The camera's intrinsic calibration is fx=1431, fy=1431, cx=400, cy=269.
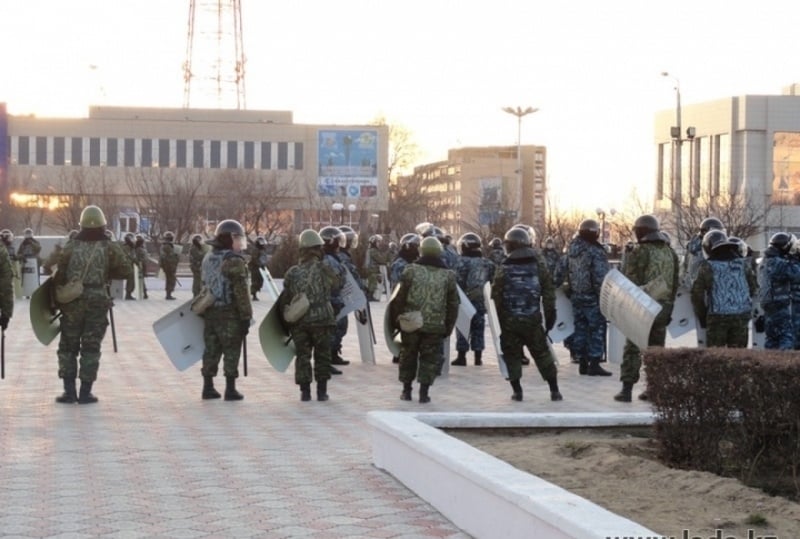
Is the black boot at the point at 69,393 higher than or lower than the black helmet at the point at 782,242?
lower

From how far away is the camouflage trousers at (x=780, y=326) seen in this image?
603 inches

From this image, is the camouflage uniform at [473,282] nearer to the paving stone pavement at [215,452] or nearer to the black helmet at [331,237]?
the paving stone pavement at [215,452]

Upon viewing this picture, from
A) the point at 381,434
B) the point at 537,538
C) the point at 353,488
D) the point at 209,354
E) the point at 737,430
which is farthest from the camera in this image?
the point at 209,354

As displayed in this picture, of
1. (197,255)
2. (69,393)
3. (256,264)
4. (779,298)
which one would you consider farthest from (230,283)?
(256,264)

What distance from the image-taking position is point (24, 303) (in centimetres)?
3108

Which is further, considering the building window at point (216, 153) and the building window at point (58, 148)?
the building window at point (216, 153)

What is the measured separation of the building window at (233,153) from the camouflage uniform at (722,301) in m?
80.3

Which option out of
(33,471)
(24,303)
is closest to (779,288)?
(33,471)

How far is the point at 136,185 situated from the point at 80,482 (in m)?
79.5

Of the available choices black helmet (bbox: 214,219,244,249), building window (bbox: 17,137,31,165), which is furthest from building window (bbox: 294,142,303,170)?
black helmet (bbox: 214,219,244,249)

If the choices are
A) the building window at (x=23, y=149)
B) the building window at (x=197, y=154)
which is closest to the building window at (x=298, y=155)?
the building window at (x=197, y=154)

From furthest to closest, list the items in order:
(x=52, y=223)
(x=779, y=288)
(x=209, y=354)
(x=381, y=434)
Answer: (x=52, y=223) → (x=779, y=288) → (x=209, y=354) → (x=381, y=434)

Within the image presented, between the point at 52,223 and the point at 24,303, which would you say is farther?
the point at 52,223

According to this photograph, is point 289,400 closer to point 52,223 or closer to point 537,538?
point 537,538
